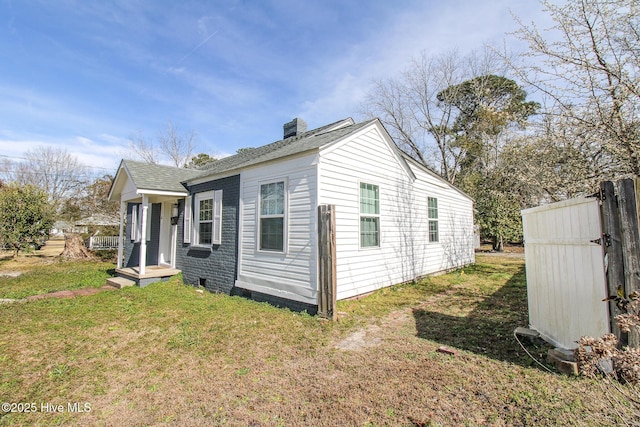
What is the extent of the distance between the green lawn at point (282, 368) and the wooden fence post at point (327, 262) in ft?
0.97

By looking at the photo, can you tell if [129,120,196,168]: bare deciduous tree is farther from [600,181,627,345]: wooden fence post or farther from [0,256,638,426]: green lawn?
[600,181,627,345]: wooden fence post

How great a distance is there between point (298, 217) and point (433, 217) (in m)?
6.37

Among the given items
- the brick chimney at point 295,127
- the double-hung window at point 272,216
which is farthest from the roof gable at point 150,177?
the brick chimney at point 295,127

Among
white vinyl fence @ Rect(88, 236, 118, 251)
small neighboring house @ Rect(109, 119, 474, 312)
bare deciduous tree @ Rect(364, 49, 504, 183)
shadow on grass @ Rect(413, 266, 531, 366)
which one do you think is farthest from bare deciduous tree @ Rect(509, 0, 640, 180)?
white vinyl fence @ Rect(88, 236, 118, 251)

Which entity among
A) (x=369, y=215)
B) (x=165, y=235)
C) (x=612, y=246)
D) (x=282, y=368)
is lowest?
(x=282, y=368)

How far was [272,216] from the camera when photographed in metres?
6.64

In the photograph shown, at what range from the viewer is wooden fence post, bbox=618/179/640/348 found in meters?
2.72

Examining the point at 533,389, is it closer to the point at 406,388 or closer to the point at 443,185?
the point at 406,388

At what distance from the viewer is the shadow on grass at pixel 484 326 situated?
153 inches

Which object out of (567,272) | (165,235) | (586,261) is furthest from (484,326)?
(165,235)

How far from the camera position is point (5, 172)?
96.4 ft

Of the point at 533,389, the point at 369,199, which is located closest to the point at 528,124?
the point at 369,199

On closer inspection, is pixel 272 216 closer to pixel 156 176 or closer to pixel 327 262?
pixel 327 262

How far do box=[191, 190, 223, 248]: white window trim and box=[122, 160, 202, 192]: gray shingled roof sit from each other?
894mm
